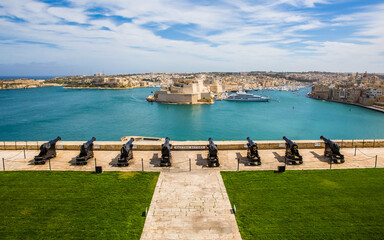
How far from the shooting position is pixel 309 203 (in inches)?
193

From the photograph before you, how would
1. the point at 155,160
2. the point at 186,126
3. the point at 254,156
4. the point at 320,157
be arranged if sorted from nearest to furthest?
1. the point at 254,156
2. the point at 155,160
3. the point at 320,157
4. the point at 186,126

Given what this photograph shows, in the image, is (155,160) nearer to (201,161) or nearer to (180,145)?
(180,145)

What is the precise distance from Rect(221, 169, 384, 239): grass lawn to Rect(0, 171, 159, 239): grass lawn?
2.00 meters

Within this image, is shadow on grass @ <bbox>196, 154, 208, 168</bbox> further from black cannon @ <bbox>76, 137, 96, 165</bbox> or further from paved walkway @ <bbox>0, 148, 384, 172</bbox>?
black cannon @ <bbox>76, 137, 96, 165</bbox>

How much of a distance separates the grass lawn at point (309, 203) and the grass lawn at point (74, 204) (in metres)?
2.00

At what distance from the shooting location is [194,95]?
55.5 metres

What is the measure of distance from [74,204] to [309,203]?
15.5 ft

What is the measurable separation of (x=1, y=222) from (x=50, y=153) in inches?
126

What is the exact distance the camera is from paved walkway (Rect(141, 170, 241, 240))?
161 inches

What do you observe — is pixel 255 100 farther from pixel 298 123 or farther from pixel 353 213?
pixel 353 213

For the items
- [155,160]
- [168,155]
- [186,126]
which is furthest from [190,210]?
[186,126]

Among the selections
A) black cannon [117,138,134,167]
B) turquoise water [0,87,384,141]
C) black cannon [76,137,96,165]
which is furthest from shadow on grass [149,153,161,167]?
turquoise water [0,87,384,141]

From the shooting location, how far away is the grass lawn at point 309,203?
13.5ft

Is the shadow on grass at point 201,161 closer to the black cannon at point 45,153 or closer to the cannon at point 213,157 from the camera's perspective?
the cannon at point 213,157
